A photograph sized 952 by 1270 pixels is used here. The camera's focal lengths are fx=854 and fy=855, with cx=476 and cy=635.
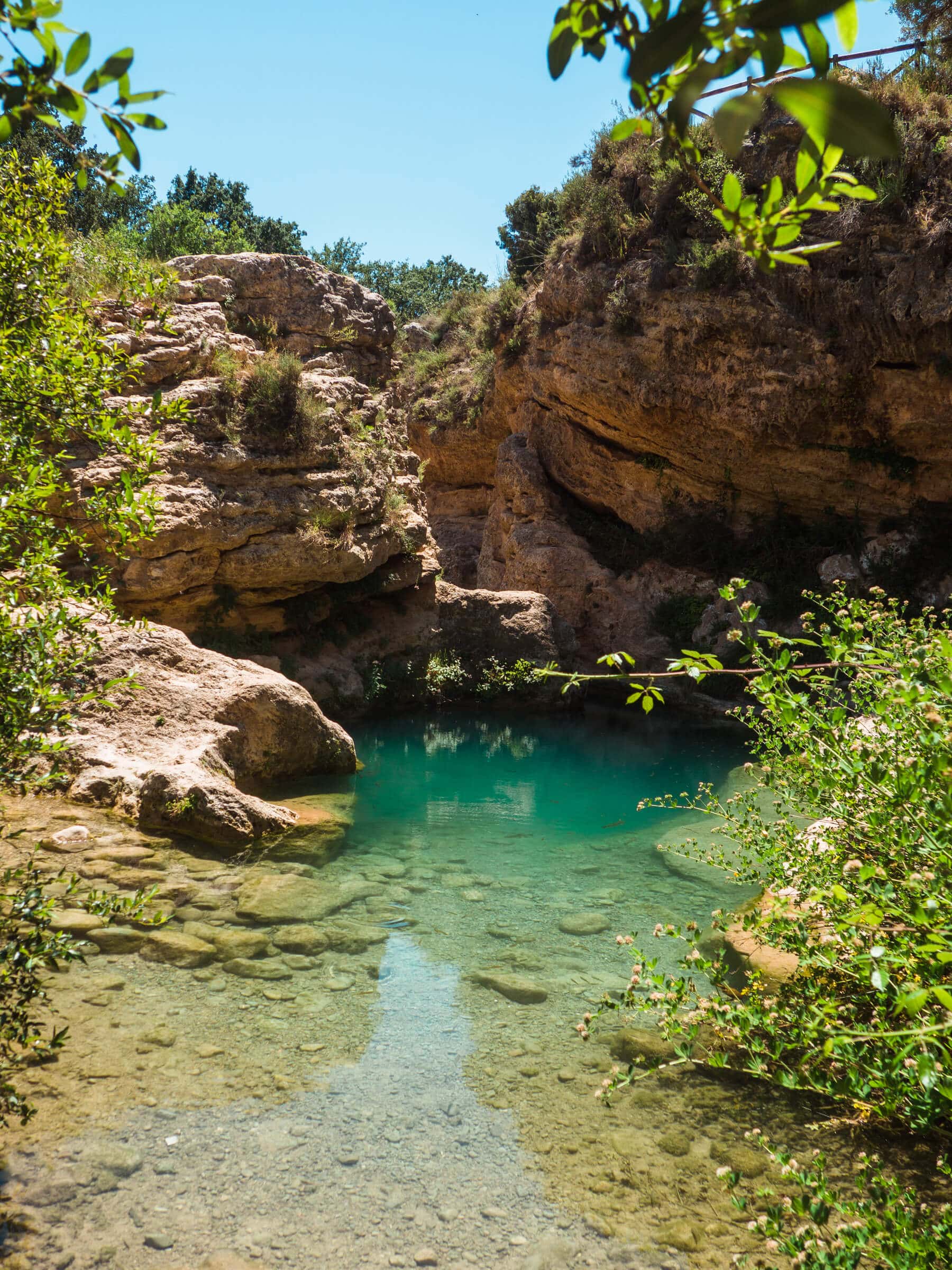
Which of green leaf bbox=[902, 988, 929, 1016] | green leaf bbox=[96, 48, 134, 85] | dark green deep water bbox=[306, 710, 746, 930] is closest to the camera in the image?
green leaf bbox=[902, 988, 929, 1016]

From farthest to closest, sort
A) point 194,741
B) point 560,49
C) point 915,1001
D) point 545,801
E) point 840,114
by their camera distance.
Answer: point 545,801, point 194,741, point 915,1001, point 560,49, point 840,114

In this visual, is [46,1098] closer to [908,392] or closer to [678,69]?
[678,69]

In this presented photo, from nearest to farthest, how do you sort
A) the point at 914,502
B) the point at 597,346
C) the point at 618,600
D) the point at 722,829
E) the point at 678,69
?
1. the point at 678,69
2. the point at 722,829
3. the point at 914,502
4. the point at 597,346
5. the point at 618,600

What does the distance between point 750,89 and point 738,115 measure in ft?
0.41

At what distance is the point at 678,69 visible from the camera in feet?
4.11

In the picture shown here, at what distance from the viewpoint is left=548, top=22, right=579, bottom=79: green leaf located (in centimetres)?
112

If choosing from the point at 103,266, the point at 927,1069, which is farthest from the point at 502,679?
the point at 927,1069

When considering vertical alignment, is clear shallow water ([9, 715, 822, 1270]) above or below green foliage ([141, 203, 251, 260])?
below

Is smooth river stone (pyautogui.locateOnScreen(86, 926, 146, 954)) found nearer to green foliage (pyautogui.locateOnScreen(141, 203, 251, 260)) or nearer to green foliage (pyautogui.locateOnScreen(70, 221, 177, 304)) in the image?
green foliage (pyautogui.locateOnScreen(70, 221, 177, 304))

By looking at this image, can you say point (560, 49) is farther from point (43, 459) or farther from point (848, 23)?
point (43, 459)

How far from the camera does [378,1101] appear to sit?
395cm

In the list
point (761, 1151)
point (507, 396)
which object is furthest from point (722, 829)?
point (507, 396)

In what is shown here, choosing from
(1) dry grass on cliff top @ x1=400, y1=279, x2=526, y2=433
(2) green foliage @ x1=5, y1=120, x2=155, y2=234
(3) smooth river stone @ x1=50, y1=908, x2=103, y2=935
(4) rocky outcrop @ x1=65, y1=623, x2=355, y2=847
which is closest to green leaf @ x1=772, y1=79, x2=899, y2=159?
(3) smooth river stone @ x1=50, y1=908, x2=103, y2=935

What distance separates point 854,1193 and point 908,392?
1450 centimetres
